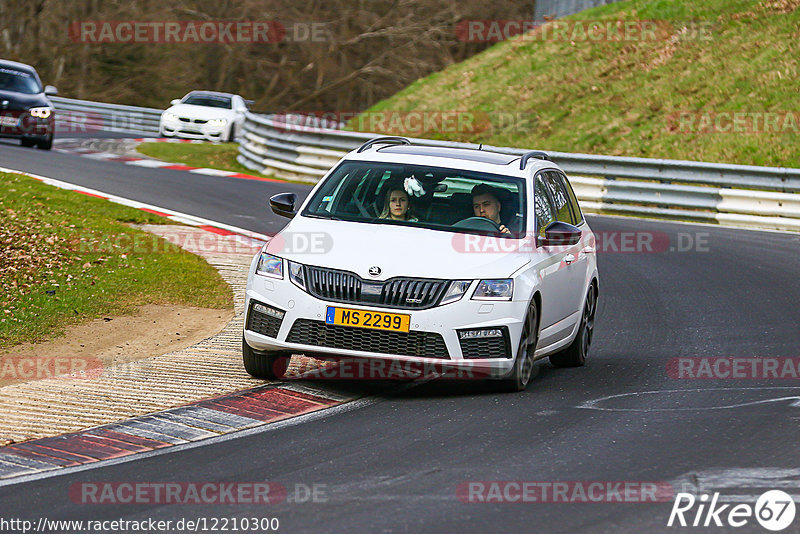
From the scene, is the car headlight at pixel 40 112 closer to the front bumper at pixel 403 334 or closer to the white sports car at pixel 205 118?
the white sports car at pixel 205 118

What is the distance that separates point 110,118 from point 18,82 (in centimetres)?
1574

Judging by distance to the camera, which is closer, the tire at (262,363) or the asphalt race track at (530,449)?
the asphalt race track at (530,449)

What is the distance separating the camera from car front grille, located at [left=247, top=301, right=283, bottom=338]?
8.66 metres

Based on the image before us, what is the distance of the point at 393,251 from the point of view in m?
8.66

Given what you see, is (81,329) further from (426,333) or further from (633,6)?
(633,6)

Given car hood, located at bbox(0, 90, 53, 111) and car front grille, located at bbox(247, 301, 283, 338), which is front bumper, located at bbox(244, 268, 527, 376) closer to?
car front grille, located at bbox(247, 301, 283, 338)

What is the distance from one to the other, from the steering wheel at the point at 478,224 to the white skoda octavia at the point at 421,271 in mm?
13

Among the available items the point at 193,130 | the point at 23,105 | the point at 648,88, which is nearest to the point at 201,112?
the point at 193,130

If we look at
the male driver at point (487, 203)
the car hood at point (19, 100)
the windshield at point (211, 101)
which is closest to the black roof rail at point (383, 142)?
the male driver at point (487, 203)

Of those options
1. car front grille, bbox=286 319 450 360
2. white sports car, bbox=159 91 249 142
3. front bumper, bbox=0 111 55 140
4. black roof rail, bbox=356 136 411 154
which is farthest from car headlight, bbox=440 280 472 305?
white sports car, bbox=159 91 249 142

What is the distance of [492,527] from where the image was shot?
18.7ft

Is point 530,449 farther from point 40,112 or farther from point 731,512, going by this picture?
point 40,112

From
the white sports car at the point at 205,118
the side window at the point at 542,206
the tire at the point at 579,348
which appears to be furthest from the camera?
the white sports car at the point at 205,118

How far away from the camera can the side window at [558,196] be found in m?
10.4
